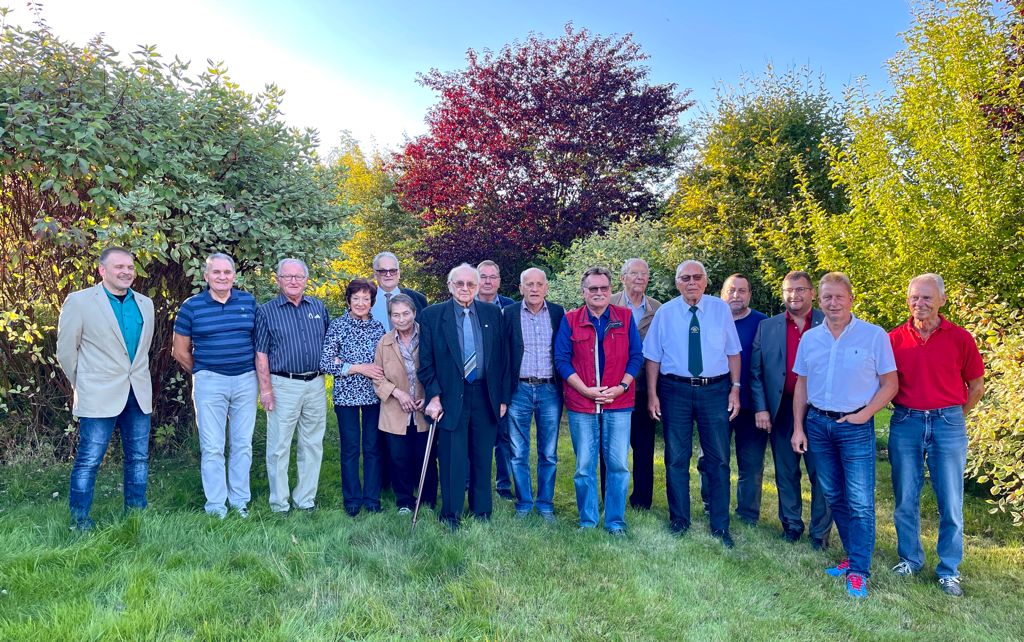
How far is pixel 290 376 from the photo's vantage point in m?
5.00

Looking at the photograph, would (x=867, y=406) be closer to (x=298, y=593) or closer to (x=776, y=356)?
(x=776, y=356)

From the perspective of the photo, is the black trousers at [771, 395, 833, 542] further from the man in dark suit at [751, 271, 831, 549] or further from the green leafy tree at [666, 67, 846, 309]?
the green leafy tree at [666, 67, 846, 309]

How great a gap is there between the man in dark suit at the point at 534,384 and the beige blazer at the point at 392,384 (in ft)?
2.56

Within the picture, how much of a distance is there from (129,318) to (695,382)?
4.34 metres

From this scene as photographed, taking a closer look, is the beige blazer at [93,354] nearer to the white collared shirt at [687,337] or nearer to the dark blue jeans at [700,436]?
the white collared shirt at [687,337]

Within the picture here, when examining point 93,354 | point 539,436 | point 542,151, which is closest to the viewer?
point 93,354

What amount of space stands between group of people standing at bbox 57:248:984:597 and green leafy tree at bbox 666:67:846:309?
6345mm

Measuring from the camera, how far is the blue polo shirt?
4625 millimetres

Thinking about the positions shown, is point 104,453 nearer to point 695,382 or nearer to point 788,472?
point 695,382

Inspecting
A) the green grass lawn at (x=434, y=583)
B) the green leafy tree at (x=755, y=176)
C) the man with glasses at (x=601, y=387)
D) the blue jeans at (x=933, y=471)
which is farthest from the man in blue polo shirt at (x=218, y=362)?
the green leafy tree at (x=755, y=176)

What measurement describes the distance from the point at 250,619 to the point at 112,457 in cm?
376

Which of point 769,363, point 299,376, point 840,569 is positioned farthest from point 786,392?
point 299,376

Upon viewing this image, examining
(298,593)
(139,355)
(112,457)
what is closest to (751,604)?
(298,593)

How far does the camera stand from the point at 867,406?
4.26m
